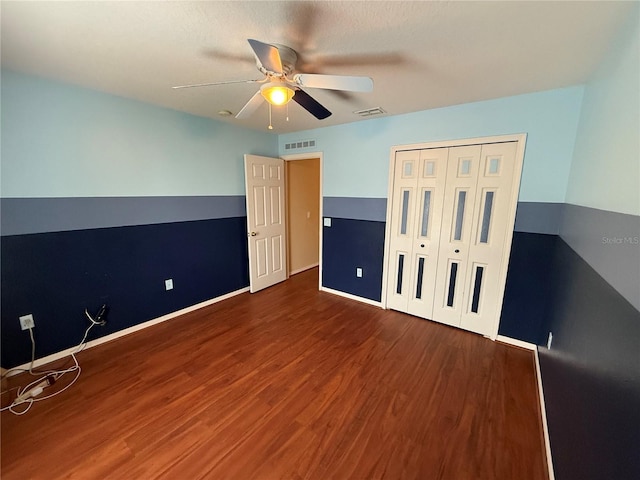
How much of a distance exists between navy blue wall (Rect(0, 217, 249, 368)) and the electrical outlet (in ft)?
0.09

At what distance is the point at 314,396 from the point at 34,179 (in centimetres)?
283

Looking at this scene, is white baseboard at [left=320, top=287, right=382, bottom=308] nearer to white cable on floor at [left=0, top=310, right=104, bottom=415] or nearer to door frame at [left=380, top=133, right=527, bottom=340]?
door frame at [left=380, top=133, right=527, bottom=340]

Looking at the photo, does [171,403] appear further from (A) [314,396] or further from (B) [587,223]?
(B) [587,223]

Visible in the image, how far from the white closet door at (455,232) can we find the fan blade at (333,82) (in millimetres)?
1673

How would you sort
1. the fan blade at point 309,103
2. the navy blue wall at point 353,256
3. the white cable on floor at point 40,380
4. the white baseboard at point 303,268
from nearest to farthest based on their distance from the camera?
the fan blade at point 309,103
the white cable on floor at point 40,380
the navy blue wall at point 353,256
the white baseboard at point 303,268

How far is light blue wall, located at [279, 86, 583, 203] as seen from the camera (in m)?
2.19

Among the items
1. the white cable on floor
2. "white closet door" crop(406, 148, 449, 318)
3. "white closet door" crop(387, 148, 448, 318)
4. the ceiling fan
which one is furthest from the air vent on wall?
the white cable on floor

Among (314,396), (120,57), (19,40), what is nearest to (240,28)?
(120,57)

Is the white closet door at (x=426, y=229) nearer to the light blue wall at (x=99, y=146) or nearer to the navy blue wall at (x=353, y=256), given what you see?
the navy blue wall at (x=353, y=256)

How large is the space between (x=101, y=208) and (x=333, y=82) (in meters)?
2.47

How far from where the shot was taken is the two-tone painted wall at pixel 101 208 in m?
2.06

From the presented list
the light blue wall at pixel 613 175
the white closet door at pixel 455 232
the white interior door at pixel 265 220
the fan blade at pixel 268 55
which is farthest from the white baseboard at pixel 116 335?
the light blue wall at pixel 613 175

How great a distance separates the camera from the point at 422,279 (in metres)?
3.04

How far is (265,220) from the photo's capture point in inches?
154
